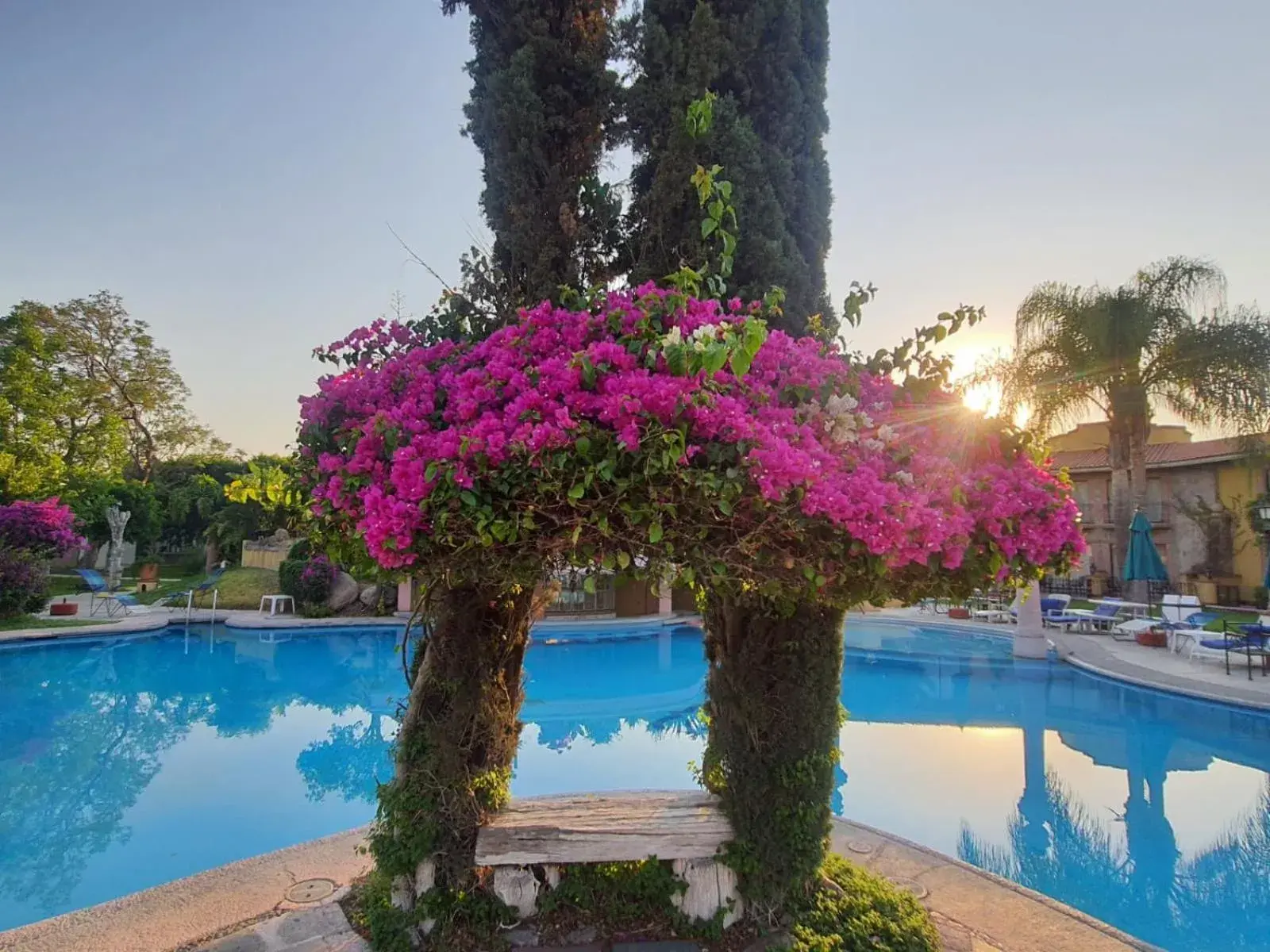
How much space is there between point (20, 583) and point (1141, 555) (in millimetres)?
28260

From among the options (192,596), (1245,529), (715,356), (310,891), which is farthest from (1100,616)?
(192,596)

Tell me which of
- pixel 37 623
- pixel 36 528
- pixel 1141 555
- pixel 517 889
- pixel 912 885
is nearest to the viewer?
pixel 517 889

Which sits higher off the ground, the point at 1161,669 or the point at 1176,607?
the point at 1176,607

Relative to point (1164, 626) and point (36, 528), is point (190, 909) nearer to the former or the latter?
point (1164, 626)

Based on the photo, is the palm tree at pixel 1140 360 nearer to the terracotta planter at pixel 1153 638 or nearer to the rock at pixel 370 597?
the terracotta planter at pixel 1153 638

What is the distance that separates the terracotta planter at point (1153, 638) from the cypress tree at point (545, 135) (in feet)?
54.0

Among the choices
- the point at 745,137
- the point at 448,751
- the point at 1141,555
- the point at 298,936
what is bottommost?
the point at 298,936

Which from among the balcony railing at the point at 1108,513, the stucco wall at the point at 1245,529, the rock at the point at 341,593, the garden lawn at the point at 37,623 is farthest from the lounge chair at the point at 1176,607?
the garden lawn at the point at 37,623

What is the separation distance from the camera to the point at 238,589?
886 inches

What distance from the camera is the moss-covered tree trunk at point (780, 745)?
341 cm

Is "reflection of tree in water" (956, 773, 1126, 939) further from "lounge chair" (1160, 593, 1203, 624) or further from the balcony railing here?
the balcony railing

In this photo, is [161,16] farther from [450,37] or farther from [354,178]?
[450,37]

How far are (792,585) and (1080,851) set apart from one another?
19.0 feet

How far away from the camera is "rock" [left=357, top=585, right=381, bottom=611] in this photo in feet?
66.2
